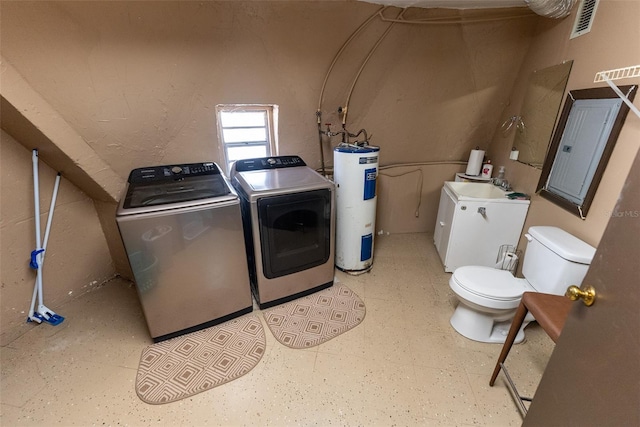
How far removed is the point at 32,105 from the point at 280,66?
1470 mm

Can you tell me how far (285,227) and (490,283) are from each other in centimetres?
136

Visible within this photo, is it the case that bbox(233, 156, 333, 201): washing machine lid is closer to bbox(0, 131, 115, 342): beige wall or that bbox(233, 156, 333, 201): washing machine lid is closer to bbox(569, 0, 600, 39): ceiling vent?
bbox(0, 131, 115, 342): beige wall

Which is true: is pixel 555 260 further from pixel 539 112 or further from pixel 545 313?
pixel 539 112

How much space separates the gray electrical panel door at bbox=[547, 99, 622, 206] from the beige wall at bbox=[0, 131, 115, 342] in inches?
133

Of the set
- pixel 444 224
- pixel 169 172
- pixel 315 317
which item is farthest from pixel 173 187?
pixel 444 224

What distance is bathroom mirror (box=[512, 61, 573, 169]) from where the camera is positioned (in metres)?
1.84

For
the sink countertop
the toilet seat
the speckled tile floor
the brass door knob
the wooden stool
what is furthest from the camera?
the sink countertop

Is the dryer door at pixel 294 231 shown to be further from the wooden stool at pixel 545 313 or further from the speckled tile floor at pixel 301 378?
the wooden stool at pixel 545 313

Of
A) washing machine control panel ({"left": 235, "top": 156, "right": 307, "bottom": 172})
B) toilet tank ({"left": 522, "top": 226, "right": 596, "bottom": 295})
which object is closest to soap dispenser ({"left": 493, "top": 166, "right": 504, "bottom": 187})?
toilet tank ({"left": 522, "top": 226, "right": 596, "bottom": 295})

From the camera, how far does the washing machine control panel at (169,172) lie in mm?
1798

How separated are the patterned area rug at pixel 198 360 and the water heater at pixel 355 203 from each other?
0.95 meters

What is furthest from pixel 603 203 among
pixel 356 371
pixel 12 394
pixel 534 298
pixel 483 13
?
pixel 12 394

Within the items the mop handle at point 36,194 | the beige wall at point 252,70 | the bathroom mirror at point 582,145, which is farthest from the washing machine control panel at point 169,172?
the bathroom mirror at point 582,145

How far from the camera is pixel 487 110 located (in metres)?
2.50
